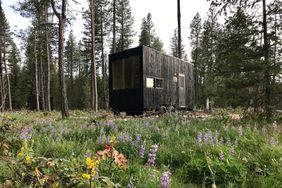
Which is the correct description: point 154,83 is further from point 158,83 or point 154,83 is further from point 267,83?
point 267,83

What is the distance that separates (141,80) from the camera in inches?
680

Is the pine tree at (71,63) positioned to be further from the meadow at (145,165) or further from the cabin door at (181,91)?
the meadow at (145,165)

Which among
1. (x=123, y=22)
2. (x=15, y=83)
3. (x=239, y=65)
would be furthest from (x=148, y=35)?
(x=239, y=65)

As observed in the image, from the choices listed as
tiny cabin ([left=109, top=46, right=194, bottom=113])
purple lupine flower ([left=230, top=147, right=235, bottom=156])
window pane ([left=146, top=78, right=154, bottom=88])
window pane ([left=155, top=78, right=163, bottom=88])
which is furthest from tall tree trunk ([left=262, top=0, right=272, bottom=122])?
window pane ([left=155, top=78, right=163, bottom=88])

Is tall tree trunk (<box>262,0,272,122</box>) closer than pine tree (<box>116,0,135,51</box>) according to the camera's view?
Yes

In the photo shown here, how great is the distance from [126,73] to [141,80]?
5.34ft

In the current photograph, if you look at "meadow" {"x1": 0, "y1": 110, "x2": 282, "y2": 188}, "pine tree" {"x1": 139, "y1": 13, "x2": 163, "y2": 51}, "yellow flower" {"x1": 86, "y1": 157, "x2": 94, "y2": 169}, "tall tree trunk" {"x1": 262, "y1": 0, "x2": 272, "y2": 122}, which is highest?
"pine tree" {"x1": 139, "y1": 13, "x2": 163, "y2": 51}

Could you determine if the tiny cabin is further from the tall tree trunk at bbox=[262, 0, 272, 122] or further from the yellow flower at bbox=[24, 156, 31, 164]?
the yellow flower at bbox=[24, 156, 31, 164]

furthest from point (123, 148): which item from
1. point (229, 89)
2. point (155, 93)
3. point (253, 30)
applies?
point (155, 93)

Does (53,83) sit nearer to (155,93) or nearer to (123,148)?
(155,93)

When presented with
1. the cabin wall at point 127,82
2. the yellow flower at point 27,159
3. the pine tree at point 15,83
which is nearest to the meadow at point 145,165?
the yellow flower at point 27,159

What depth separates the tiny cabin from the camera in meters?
17.4

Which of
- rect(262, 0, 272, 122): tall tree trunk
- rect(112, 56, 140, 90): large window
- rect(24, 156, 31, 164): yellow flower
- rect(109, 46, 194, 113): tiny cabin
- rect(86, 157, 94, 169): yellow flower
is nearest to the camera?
rect(86, 157, 94, 169): yellow flower

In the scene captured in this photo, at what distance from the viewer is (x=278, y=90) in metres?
9.18
